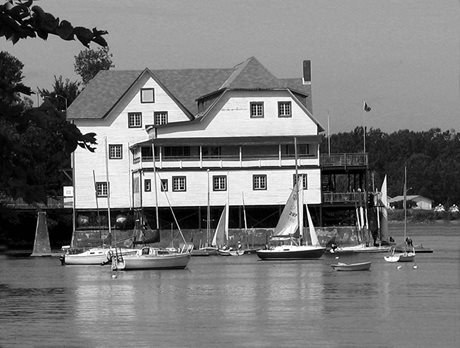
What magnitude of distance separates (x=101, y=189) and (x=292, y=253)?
21.2m

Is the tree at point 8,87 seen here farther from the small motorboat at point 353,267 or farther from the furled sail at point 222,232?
the furled sail at point 222,232

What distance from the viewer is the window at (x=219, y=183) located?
311 feet

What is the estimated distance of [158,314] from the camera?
158 ft

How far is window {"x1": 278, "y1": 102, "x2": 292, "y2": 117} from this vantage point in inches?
3760

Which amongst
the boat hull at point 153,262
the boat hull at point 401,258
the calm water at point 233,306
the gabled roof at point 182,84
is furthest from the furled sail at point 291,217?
the gabled roof at point 182,84

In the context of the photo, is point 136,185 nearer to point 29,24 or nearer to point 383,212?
point 383,212

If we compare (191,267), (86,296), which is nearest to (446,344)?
(86,296)

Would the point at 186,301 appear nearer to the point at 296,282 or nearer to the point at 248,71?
the point at 296,282

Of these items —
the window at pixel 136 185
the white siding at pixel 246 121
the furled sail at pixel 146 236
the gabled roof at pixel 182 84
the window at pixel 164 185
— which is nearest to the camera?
the furled sail at pixel 146 236

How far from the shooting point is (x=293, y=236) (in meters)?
86.3

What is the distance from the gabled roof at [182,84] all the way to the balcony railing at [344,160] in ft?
21.7

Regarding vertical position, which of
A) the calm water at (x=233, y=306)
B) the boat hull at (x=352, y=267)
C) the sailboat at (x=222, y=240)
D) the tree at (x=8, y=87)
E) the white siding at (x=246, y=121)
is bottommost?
the calm water at (x=233, y=306)

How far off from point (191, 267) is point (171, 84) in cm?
2800

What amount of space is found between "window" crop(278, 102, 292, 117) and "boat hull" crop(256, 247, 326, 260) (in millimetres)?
13844
